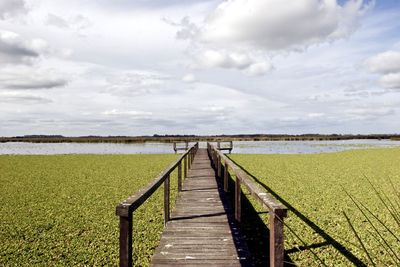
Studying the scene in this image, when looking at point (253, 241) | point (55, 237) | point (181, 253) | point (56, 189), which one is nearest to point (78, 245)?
point (55, 237)

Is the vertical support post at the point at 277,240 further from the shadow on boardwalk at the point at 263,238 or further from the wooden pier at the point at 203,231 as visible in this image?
the shadow on boardwalk at the point at 263,238

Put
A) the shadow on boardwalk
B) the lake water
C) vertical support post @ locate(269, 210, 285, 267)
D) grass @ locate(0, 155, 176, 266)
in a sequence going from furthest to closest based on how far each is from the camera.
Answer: the lake water → grass @ locate(0, 155, 176, 266) → the shadow on boardwalk → vertical support post @ locate(269, 210, 285, 267)

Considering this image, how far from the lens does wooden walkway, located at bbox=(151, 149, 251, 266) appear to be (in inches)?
178

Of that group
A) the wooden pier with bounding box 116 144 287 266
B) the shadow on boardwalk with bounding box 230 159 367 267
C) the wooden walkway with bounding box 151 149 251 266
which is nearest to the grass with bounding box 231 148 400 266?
the shadow on boardwalk with bounding box 230 159 367 267

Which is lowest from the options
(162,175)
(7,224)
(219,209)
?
(7,224)

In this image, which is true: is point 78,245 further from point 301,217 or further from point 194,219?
point 301,217

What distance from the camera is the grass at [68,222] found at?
5914 millimetres

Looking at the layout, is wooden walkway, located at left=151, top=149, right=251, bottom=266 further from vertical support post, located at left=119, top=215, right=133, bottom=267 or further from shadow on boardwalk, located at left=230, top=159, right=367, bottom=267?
vertical support post, located at left=119, top=215, right=133, bottom=267

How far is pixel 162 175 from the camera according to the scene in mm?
5543

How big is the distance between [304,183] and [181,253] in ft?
33.5

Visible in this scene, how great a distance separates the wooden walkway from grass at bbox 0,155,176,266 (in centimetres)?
62

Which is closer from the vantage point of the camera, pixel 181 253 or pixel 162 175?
pixel 181 253

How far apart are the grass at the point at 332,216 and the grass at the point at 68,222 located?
2.98m

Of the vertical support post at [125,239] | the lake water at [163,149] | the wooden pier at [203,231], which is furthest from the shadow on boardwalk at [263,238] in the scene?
the lake water at [163,149]
